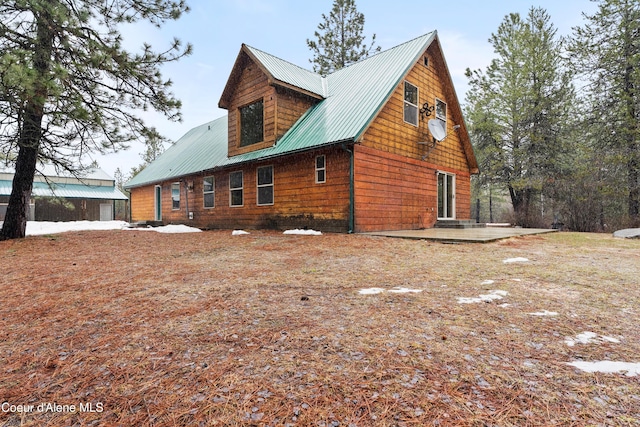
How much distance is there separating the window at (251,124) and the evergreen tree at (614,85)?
14.5 m

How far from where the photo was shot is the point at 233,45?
11961 mm

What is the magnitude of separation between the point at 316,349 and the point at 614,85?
20.2m

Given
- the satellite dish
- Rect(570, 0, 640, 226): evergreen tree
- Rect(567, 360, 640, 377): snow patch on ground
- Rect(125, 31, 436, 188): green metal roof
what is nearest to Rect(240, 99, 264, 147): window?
Rect(125, 31, 436, 188): green metal roof

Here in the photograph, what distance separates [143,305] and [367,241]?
5.23 meters

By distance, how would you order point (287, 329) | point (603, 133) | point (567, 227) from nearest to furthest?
point (287, 329) → point (567, 227) → point (603, 133)

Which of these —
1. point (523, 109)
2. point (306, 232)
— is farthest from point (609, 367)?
point (523, 109)

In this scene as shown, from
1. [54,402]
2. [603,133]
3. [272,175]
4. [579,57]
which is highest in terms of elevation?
[579,57]

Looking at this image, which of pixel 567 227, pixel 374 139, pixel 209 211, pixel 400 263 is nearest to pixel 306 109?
pixel 374 139

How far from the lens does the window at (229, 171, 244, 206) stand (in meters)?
12.7

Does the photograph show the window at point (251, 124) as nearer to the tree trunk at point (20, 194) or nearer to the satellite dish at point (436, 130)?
the satellite dish at point (436, 130)

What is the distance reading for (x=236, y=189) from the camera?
42.3ft

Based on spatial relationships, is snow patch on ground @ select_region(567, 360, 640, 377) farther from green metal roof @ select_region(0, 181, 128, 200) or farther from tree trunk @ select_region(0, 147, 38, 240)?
green metal roof @ select_region(0, 181, 128, 200)

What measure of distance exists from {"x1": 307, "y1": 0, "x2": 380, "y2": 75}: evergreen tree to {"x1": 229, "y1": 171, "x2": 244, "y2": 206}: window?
53.1ft

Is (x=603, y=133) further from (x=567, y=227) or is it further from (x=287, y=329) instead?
(x=287, y=329)
